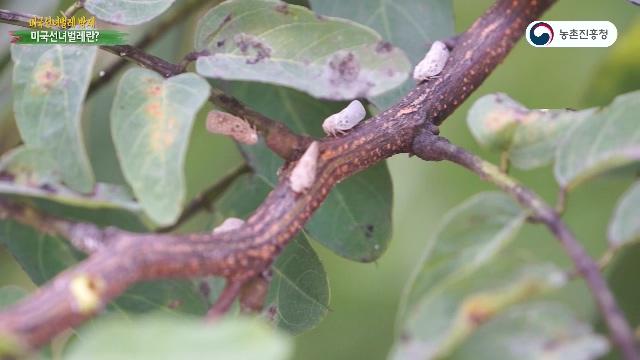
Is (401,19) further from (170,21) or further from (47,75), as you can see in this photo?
(170,21)

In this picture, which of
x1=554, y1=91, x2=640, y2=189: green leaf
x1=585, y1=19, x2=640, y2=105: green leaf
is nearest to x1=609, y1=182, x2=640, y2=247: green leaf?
x1=554, y1=91, x2=640, y2=189: green leaf

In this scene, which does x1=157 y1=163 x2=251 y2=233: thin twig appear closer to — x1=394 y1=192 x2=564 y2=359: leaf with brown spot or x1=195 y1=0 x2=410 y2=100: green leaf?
x1=195 y1=0 x2=410 y2=100: green leaf

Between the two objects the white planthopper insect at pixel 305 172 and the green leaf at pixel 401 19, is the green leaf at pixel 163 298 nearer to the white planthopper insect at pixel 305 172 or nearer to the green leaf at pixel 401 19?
the white planthopper insect at pixel 305 172

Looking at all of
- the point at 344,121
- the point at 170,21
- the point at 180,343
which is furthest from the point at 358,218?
the point at 170,21

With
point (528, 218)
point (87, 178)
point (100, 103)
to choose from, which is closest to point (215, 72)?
point (87, 178)

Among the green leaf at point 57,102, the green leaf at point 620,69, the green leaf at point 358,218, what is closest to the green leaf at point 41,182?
the green leaf at point 57,102

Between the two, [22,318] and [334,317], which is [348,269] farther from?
[22,318]
